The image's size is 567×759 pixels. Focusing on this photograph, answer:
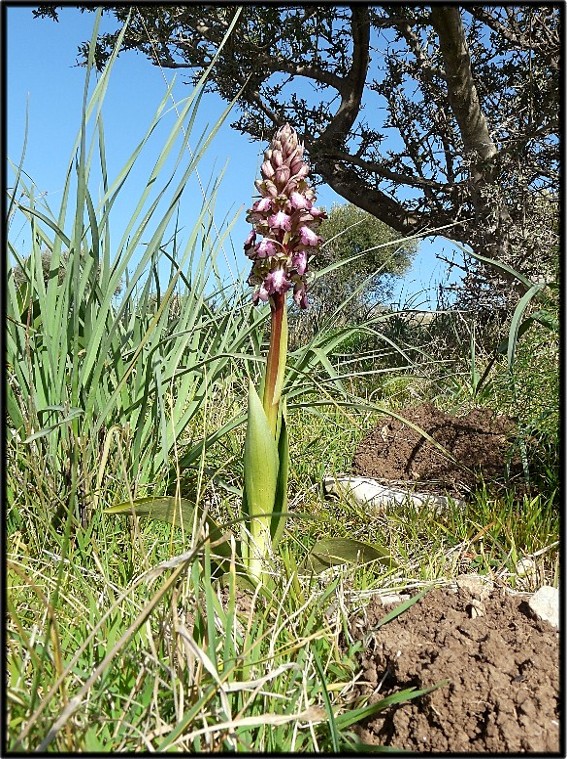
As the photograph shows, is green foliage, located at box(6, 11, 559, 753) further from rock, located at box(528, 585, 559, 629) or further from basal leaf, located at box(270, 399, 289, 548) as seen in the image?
rock, located at box(528, 585, 559, 629)

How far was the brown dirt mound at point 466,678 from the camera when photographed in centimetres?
96

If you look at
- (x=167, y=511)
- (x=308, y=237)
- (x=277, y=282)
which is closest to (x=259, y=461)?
(x=167, y=511)

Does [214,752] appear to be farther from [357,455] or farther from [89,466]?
[357,455]

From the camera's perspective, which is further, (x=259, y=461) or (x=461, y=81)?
(x=461, y=81)

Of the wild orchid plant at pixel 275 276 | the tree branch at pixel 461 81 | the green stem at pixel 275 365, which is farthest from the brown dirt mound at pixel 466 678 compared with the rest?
the tree branch at pixel 461 81

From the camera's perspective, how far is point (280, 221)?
1.40m

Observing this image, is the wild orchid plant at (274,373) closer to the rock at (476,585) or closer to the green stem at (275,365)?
the green stem at (275,365)

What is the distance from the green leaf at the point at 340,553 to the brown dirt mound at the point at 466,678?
208mm

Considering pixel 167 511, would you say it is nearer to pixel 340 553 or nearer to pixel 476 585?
pixel 340 553

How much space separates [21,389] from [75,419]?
16cm

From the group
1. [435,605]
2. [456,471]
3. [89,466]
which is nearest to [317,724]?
[435,605]

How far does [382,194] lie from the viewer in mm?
5543

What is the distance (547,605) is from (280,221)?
0.90 m

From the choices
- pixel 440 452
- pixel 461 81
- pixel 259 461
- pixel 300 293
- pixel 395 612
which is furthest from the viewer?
pixel 461 81
